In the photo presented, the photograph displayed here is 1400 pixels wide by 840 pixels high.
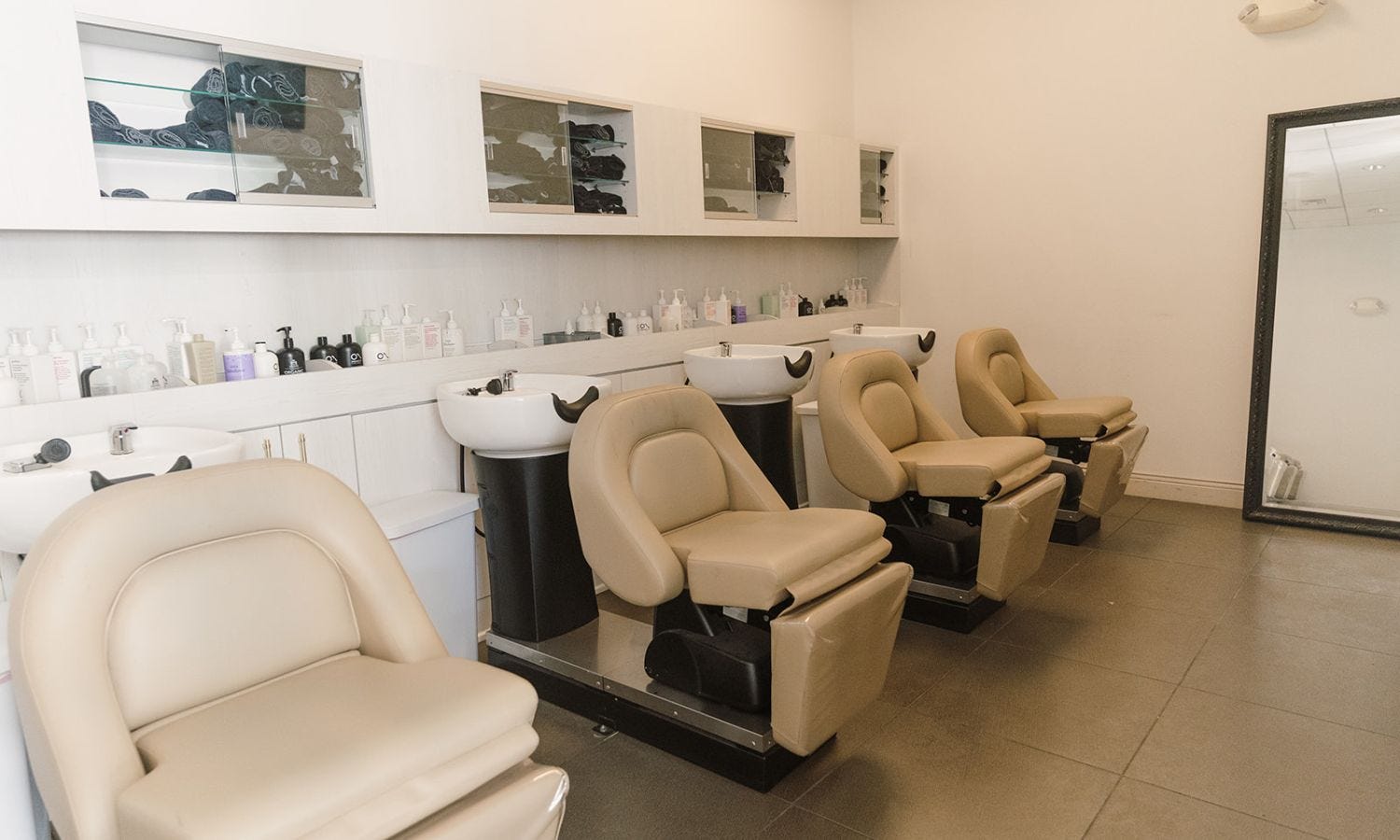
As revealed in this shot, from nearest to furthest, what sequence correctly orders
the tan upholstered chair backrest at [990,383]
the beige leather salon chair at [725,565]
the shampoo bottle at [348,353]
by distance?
the beige leather salon chair at [725,565]
the shampoo bottle at [348,353]
the tan upholstered chair backrest at [990,383]

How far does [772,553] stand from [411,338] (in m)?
1.51

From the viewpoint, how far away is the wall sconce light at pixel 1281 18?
12.3ft

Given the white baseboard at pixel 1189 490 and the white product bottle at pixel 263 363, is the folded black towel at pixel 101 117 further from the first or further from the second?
the white baseboard at pixel 1189 490

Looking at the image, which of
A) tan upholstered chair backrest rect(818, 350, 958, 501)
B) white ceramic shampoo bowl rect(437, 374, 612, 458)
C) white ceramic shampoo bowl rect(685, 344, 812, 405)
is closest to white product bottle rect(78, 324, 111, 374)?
white ceramic shampoo bowl rect(437, 374, 612, 458)

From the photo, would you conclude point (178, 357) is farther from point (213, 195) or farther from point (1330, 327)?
point (1330, 327)

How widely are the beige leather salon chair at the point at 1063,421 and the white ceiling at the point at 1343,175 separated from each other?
3.93ft

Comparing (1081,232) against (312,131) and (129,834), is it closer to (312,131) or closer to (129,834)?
(312,131)

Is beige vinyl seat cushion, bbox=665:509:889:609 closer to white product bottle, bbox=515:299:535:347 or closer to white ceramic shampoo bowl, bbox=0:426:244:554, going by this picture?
white ceramic shampoo bowl, bbox=0:426:244:554

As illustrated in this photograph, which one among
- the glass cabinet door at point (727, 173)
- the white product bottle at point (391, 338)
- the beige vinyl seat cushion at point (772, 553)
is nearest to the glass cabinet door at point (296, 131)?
the white product bottle at point (391, 338)

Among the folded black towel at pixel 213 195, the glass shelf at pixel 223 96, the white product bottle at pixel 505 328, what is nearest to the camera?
the glass shelf at pixel 223 96

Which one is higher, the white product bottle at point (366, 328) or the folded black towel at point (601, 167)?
the folded black towel at point (601, 167)

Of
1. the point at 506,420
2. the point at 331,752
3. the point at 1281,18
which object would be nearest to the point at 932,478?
the point at 506,420

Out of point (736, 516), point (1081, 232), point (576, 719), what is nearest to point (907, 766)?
point (736, 516)

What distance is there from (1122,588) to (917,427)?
102 cm
